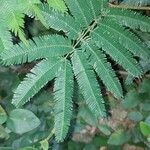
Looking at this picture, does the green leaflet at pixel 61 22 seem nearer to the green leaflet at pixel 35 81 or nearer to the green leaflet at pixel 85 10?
the green leaflet at pixel 85 10

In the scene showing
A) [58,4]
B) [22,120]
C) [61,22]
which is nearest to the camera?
[58,4]

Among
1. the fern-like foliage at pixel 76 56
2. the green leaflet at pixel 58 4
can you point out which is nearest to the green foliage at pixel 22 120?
the fern-like foliage at pixel 76 56

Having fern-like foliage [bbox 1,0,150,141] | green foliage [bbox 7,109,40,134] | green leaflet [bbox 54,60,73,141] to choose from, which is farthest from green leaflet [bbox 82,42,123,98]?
green foliage [bbox 7,109,40,134]

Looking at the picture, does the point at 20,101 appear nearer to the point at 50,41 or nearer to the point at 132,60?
the point at 50,41

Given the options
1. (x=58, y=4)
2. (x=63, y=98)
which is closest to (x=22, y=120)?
(x=63, y=98)

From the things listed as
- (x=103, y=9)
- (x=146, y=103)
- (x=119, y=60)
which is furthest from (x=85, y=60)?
(x=146, y=103)

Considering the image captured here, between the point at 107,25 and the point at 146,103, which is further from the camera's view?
the point at 146,103

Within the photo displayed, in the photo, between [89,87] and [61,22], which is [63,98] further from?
[61,22]

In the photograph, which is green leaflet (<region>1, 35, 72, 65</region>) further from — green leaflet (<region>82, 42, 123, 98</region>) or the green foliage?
the green foliage
